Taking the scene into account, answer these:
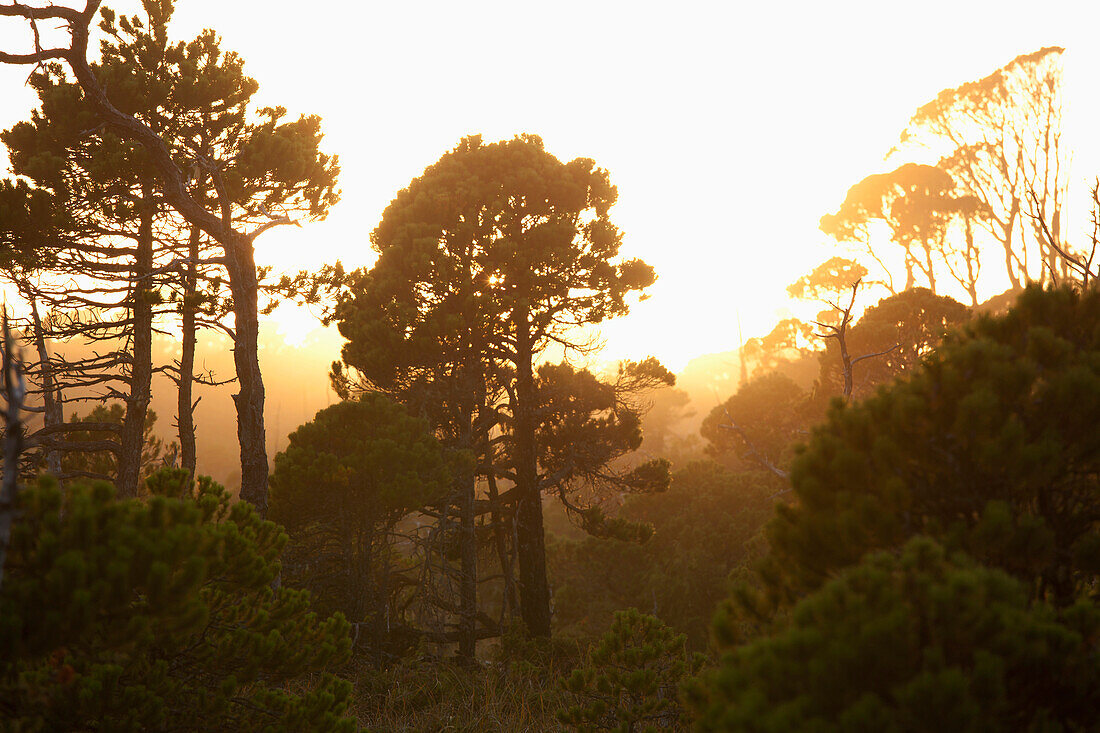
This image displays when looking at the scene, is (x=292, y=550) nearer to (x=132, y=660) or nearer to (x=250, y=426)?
(x=250, y=426)

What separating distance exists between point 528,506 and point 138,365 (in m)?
7.30

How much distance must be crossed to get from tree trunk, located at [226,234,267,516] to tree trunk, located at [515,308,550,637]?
4.60m

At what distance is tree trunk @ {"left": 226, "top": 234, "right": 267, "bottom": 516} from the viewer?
886 cm

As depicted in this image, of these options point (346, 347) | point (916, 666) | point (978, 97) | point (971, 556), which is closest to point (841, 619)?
point (916, 666)

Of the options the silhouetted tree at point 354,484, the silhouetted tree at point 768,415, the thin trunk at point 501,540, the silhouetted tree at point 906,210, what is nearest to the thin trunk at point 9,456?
the silhouetted tree at point 354,484

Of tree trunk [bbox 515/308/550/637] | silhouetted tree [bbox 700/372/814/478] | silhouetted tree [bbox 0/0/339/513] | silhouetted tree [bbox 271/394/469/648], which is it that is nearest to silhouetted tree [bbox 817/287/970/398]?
silhouetted tree [bbox 700/372/814/478]

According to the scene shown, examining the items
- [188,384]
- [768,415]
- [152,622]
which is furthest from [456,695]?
[768,415]

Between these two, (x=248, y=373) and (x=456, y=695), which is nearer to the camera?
(x=456, y=695)

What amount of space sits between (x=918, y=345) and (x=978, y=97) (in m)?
15.5

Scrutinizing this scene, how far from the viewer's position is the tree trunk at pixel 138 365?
10.1 m

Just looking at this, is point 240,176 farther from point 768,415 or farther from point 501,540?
point 768,415

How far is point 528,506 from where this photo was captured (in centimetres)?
1233

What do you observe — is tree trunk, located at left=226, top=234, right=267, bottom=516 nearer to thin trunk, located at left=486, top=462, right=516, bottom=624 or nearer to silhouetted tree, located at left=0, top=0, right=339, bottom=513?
silhouetted tree, located at left=0, top=0, right=339, bottom=513


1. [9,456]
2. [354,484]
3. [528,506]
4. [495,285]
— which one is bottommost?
[528,506]
